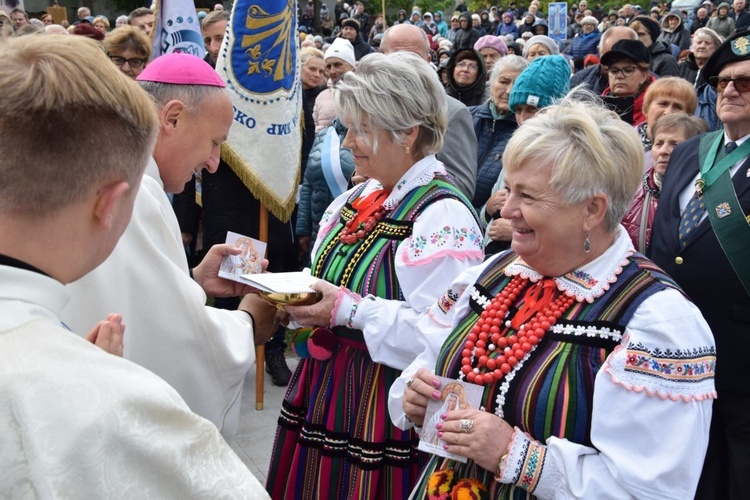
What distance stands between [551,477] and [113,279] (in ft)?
4.21

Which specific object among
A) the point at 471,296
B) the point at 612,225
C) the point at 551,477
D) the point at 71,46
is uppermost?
the point at 71,46

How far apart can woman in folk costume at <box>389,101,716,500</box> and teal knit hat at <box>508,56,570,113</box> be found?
2486 mm

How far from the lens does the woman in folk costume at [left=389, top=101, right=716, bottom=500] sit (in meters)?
1.88

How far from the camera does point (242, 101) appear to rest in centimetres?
486

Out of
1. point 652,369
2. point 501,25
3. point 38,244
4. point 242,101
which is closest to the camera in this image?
point 38,244

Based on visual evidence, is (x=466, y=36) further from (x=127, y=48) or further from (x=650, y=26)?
(x=127, y=48)

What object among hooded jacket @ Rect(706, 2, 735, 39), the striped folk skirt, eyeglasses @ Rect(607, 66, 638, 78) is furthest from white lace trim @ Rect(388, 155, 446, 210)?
hooded jacket @ Rect(706, 2, 735, 39)

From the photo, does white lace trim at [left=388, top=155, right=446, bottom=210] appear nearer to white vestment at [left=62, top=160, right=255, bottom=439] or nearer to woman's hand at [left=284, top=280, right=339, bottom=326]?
woman's hand at [left=284, top=280, right=339, bottom=326]

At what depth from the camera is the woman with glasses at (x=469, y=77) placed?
643 cm

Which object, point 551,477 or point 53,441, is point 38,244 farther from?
point 551,477

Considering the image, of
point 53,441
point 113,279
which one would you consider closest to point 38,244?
point 53,441

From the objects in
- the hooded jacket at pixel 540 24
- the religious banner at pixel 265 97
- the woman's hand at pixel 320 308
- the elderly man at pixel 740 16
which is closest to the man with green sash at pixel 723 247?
the woman's hand at pixel 320 308

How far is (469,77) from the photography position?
6.43 m

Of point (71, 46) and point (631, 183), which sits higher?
point (71, 46)
